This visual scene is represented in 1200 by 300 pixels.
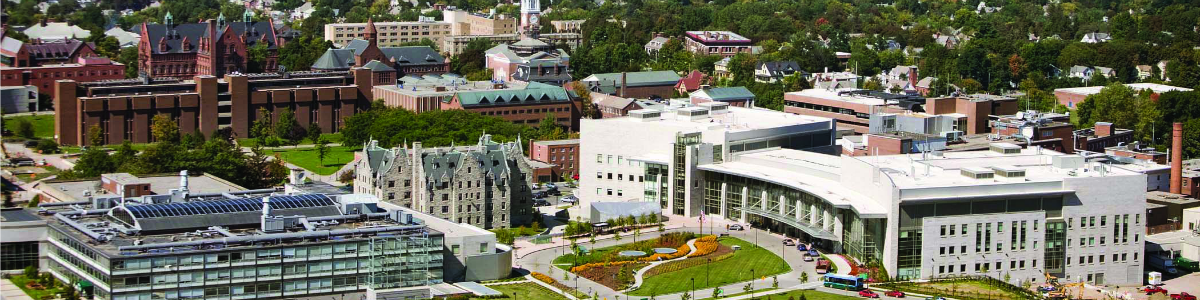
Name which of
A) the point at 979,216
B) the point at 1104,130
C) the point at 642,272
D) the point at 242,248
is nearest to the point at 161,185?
the point at 242,248

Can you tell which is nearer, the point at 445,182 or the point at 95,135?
the point at 445,182

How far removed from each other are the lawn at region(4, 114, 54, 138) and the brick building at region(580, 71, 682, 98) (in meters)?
38.9

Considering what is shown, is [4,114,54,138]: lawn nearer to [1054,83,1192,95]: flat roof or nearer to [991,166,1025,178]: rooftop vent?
[991,166,1025,178]: rooftop vent

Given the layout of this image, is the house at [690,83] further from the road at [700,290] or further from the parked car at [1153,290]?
the parked car at [1153,290]

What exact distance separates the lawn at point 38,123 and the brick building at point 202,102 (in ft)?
9.84

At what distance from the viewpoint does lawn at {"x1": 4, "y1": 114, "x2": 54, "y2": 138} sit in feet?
422

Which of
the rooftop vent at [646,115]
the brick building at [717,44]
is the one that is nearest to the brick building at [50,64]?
the brick building at [717,44]

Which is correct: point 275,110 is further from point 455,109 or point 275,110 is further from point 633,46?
point 633,46

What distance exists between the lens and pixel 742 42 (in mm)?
180375

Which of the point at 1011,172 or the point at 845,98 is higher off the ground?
the point at 845,98

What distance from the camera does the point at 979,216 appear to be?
79.1 m

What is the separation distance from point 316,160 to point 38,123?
76.7ft

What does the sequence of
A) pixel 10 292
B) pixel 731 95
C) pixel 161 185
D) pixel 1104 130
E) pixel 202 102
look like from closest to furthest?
pixel 10 292 < pixel 161 185 < pixel 1104 130 < pixel 202 102 < pixel 731 95

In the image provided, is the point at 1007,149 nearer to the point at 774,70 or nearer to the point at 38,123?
the point at 38,123
